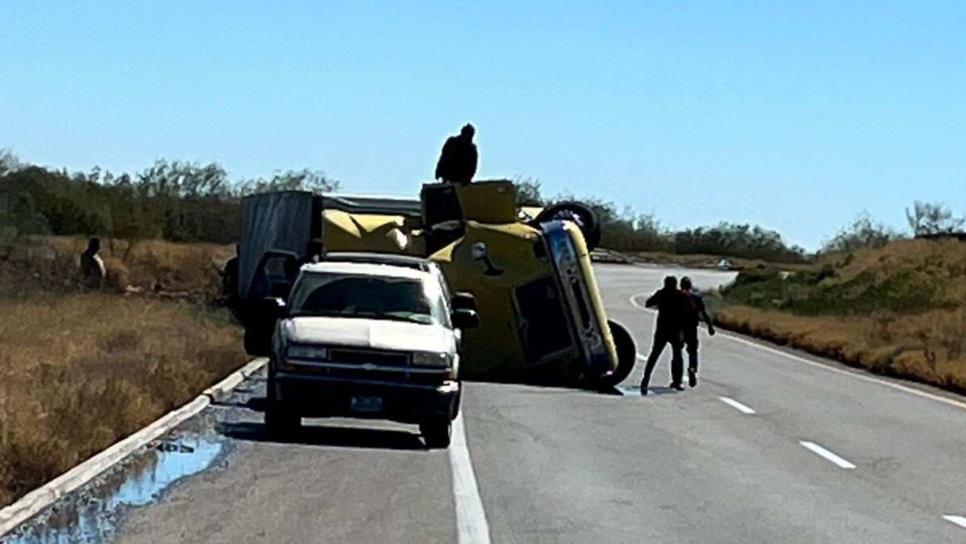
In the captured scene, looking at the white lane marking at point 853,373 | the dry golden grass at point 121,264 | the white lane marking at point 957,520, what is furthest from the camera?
the dry golden grass at point 121,264

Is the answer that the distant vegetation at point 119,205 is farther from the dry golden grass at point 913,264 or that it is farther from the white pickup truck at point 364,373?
the white pickup truck at point 364,373

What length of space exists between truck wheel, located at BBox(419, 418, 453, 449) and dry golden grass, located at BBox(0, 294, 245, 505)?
9.46 feet

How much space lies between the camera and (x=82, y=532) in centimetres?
1232

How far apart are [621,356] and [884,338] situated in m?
16.1

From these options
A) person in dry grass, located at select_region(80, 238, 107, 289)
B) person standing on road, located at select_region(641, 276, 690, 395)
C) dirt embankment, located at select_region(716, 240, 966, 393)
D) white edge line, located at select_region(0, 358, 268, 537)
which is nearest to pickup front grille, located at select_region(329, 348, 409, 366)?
white edge line, located at select_region(0, 358, 268, 537)

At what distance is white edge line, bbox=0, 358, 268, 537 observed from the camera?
12508mm

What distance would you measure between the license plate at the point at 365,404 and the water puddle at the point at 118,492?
4.34 feet

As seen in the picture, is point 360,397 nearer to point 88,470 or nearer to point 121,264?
point 88,470

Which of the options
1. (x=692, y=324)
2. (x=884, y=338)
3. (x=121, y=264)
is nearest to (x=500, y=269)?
(x=692, y=324)

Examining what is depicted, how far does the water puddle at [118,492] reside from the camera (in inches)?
479

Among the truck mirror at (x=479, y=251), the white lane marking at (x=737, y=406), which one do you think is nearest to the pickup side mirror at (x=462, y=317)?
the white lane marking at (x=737, y=406)

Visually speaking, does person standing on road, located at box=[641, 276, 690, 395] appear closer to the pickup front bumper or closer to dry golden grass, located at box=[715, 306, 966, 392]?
dry golden grass, located at box=[715, 306, 966, 392]

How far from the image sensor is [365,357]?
18453 mm

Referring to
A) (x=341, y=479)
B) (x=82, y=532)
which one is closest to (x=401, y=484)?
(x=341, y=479)
